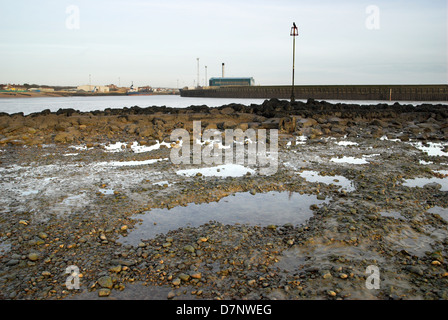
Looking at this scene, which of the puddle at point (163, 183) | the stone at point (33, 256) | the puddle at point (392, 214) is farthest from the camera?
the puddle at point (163, 183)

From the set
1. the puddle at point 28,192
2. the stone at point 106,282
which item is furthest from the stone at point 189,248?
the puddle at point 28,192

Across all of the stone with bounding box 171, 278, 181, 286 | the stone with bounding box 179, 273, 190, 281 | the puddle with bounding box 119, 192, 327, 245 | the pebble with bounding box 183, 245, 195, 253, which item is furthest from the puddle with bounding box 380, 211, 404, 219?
the stone with bounding box 171, 278, 181, 286

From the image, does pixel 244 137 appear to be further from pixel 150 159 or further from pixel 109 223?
pixel 109 223

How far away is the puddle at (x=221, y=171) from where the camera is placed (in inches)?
323

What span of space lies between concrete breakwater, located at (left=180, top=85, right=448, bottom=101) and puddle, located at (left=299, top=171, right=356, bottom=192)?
55.7 meters

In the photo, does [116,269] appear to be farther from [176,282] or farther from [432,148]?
[432,148]

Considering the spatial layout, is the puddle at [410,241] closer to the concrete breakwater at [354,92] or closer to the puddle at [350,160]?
the puddle at [350,160]

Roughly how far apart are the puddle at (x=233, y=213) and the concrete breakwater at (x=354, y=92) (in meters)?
58.0

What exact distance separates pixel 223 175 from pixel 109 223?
3.53 m

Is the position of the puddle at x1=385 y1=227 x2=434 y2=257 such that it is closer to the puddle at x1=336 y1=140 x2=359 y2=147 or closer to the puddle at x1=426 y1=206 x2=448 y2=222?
the puddle at x1=426 y1=206 x2=448 y2=222

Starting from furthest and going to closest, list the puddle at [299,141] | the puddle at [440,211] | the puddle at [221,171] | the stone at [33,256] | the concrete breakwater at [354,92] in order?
1. the concrete breakwater at [354,92]
2. the puddle at [299,141]
3. the puddle at [221,171]
4. the puddle at [440,211]
5. the stone at [33,256]
